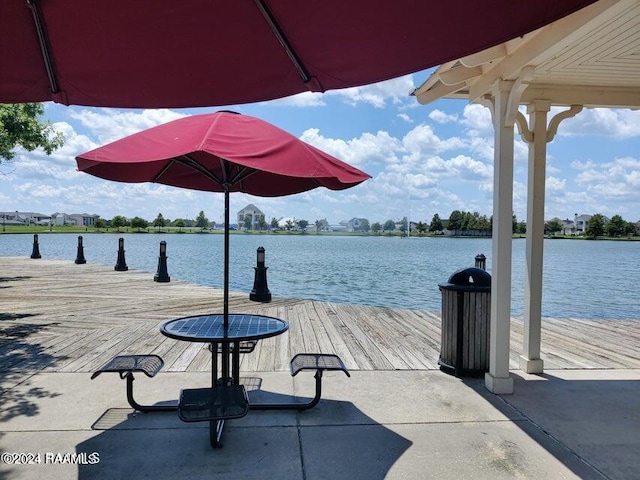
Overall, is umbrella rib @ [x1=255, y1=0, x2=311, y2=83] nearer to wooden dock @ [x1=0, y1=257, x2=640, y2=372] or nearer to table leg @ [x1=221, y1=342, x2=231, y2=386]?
table leg @ [x1=221, y1=342, x2=231, y2=386]

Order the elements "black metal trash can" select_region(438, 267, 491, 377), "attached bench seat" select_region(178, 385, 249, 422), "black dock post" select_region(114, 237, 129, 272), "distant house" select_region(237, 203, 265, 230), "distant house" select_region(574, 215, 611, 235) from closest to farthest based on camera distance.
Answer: "attached bench seat" select_region(178, 385, 249, 422)
"black metal trash can" select_region(438, 267, 491, 377)
"black dock post" select_region(114, 237, 129, 272)
"distant house" select_region(237, 203, 265, 230)
"distant house" select_region(574, 215, 611, 235)

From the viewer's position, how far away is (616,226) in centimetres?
7681

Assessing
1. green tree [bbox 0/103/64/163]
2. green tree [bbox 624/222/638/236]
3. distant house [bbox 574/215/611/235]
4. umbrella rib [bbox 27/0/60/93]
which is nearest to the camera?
umbrella rib [bbox 27/0/60/93]

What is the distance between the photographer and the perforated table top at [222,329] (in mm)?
3090

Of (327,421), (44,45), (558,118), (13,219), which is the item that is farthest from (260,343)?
(13,219)

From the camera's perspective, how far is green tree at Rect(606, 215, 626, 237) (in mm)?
75838

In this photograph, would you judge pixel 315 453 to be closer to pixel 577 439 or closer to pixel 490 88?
pixel 577 439

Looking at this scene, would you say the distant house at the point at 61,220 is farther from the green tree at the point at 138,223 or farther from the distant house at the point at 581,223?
the distant house at the point at 581,223

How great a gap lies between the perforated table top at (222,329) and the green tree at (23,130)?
31.3 ft

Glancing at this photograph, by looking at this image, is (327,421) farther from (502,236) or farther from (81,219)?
(81,219)

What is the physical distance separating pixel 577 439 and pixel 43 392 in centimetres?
430

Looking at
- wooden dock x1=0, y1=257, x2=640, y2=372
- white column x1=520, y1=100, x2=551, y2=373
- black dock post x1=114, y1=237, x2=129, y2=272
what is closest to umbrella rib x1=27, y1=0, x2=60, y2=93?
wooden dock x1=0, y1=257, x2=640, y2=372

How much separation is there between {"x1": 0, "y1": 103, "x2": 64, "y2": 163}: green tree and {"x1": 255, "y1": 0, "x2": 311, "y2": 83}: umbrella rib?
10.7m

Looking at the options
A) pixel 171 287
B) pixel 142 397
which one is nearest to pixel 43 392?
pixel 142 397
